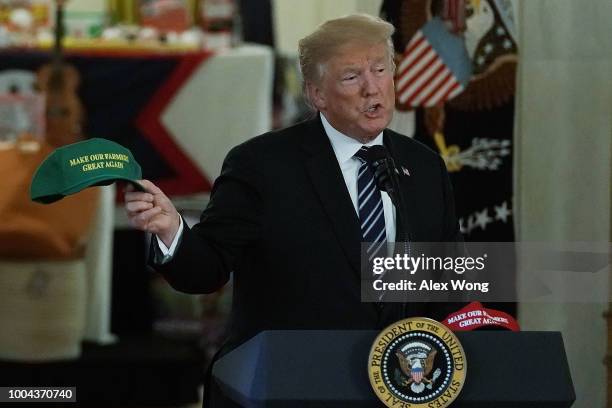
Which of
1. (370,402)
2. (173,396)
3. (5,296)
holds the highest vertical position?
(370,402)

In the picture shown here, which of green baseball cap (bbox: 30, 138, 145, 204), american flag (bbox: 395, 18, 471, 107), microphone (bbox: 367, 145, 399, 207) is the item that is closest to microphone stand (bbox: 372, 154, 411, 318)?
microphone (bbox: 367, 145, 399, 207)

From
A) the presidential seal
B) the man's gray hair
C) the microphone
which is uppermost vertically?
the man's gray hair

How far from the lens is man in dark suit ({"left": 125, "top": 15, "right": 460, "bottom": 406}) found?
2.12 metres

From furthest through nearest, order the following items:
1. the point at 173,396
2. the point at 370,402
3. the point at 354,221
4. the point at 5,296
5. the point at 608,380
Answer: the point at 173,396 → the point at 5,296 → the point at 608,380 → the point at 354,221 → the point at 370,402

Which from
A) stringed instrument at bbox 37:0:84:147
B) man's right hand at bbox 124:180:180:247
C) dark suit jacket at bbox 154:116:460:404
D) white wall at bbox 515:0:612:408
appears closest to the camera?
man's right hand at bbox 124:180:180:247

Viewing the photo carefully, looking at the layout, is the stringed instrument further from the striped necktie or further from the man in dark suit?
the striped necktie

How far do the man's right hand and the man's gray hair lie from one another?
0.44 metres

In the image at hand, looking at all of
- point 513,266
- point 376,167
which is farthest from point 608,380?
point 376,167

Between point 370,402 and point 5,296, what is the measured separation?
9.12ft

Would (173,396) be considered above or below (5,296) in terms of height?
below

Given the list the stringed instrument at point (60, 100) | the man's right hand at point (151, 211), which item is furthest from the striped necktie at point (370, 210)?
the stringed instrument at point (60, 100)

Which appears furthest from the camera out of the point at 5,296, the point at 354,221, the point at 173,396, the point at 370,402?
the point at 173,396

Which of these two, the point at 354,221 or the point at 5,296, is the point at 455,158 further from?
the point at 5,296

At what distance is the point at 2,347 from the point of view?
4.27m
